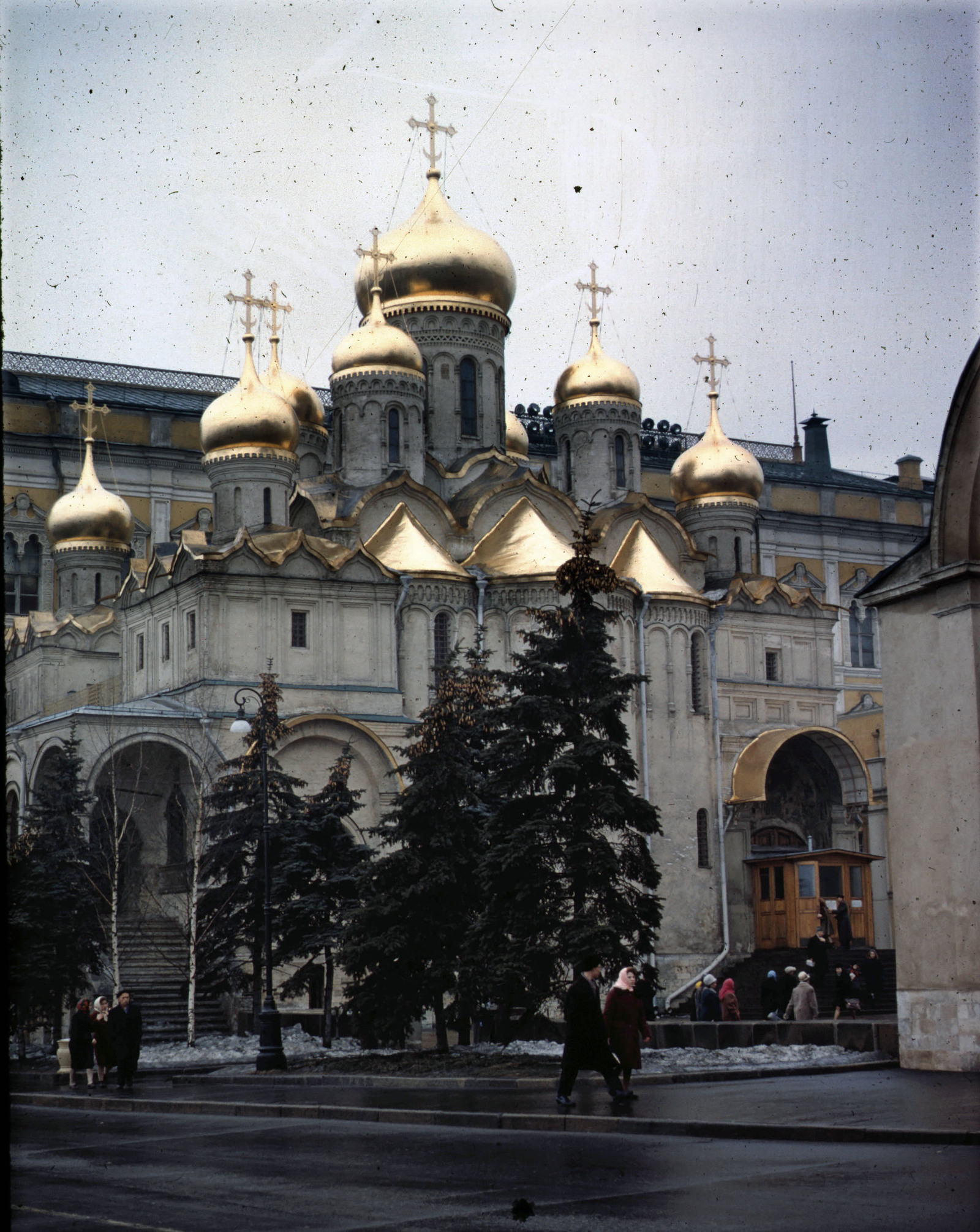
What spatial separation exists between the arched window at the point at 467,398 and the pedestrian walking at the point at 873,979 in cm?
1571

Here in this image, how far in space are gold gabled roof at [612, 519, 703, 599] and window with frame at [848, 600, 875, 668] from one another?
56.7 ft

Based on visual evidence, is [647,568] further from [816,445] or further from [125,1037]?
[816,445]

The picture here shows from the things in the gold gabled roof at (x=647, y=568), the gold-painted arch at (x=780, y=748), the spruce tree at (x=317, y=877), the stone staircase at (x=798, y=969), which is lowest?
the stone staircase at (x=798, y=969)

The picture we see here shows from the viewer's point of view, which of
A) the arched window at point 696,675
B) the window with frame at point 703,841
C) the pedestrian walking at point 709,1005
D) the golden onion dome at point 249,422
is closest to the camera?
the pedestrian walking at point 709,1005

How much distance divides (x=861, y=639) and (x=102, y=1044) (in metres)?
39.5

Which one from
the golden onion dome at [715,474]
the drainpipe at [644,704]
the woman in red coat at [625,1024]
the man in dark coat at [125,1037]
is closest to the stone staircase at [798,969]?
the drainpipe at [644,704]

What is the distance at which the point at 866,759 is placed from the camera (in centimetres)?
4047

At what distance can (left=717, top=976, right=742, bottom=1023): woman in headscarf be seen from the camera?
24.8 meters

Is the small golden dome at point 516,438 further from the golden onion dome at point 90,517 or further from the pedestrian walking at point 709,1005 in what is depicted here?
the pedestrian walking at point 709,1005

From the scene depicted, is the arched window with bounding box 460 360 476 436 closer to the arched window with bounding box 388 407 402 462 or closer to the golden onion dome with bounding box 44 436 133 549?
the arched window with bounding box 388 407 402 462

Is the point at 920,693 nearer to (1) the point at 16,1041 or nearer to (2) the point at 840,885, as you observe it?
(1) the point at 16,1041

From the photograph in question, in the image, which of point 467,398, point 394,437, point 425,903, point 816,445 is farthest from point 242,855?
point 816,445

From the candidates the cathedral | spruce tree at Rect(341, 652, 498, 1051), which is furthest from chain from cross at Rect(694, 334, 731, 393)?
spruce tree at Rect(341, 652, 498, 1051)

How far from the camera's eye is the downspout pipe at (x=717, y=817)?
34.2 metres
